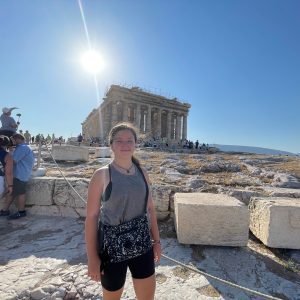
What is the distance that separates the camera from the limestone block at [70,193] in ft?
16.5

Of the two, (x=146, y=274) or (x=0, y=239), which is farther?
(x=0, y=239)

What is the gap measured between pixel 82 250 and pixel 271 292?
2.20 m

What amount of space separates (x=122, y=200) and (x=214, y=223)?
1833mm

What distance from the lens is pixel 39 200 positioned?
524cm

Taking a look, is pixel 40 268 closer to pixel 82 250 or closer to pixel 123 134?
pixel 82 250

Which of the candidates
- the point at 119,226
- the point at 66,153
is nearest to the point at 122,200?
the point at 119,226

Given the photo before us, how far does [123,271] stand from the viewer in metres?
2.15

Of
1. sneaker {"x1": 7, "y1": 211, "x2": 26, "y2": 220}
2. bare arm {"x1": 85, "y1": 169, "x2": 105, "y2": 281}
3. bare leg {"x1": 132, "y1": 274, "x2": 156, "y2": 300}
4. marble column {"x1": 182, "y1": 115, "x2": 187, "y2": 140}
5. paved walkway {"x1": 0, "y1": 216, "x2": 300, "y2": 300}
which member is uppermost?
marble column {"x1": 182, "y1": 115, "x2": 187, "y2": 140}

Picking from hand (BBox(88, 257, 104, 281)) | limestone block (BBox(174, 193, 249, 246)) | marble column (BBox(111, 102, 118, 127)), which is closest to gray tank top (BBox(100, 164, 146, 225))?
hand (BBox(88, 257, 104, 281))

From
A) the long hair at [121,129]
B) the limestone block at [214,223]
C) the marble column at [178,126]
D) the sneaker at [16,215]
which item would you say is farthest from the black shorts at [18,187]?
the marble column at [178,126]

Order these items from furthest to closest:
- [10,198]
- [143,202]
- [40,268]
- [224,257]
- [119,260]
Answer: [10,198]
[224,257]
[40,268]
[143,202]
[119,260]

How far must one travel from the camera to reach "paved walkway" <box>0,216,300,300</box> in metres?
2.80

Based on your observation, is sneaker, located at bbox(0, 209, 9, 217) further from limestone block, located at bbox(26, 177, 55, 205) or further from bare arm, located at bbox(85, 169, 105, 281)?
bare arm, located at bbox(85, 169, 105, 281)

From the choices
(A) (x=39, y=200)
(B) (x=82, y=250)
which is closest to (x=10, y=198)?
(A) (x=39, y=200)
